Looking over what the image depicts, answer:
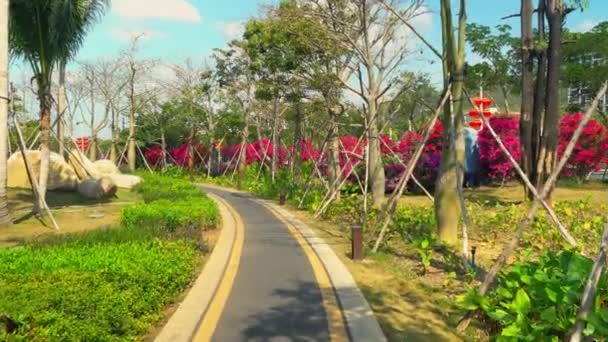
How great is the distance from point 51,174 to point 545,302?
930 inches

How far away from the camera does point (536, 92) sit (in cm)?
1745

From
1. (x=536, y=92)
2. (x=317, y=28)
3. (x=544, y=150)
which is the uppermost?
(x=317, y=28)

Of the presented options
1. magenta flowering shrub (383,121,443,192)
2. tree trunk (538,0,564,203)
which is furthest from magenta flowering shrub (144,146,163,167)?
tree trunk (538,0,564,203)

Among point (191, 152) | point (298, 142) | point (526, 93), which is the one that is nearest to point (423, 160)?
point (298, 142)

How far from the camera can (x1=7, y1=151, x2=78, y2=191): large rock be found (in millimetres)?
24872

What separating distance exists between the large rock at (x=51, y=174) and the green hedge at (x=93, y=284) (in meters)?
16.1

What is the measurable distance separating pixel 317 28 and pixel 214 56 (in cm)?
2209

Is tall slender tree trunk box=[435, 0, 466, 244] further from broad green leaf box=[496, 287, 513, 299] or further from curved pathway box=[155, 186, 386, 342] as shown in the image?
broad green leaf box=[496, 287, 513, 299]

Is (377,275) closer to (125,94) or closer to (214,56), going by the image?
(214,56)

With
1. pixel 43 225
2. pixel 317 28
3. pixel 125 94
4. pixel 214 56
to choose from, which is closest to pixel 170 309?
pixel 43 225

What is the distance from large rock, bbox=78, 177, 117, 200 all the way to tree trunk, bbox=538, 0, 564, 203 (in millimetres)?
16349

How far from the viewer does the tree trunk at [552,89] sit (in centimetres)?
1538

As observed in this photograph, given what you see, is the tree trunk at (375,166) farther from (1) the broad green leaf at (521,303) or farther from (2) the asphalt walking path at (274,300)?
(1) the broad green leaf at (521,303)

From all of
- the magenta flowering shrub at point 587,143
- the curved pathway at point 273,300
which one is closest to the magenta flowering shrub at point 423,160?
the magenta flowering shrub at point 587,143
